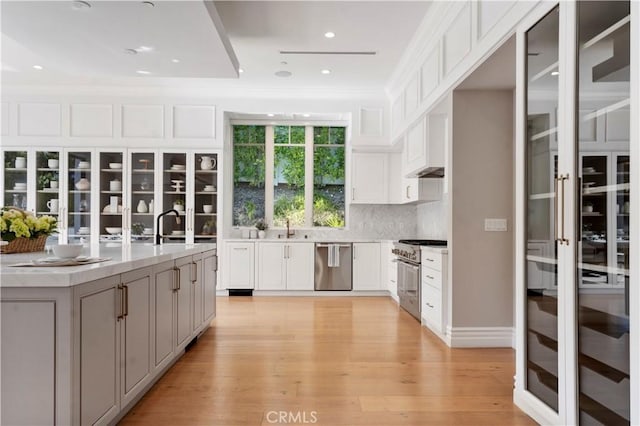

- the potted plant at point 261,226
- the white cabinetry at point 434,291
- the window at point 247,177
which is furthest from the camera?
the window at point 247,177

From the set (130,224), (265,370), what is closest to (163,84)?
(130,224)

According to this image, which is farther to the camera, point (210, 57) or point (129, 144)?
point (129, 144)

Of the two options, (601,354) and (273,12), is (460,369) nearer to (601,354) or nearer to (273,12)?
(601,354)

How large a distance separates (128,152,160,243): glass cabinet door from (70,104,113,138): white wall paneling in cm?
55

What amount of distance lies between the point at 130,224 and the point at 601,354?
19.3 feet

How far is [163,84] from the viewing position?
5941 millimetres

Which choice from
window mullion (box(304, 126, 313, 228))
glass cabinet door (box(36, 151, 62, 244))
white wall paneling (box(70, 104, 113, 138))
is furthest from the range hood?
glass cabinet door (box(36, 151, 62, 244))

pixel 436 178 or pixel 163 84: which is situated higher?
pixel 163 84

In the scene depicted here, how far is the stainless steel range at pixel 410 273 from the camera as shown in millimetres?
4496

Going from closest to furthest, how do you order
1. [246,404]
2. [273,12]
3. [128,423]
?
1. [128,423]
2. [246,404]
3. [273,12]

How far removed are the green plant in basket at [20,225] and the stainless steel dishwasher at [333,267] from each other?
3.74 metres

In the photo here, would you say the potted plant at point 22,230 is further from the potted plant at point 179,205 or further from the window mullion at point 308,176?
the window mullion at point 308,176

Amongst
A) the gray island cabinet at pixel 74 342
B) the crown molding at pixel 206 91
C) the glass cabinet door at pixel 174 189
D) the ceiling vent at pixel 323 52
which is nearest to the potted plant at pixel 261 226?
the glass cabinet door at pixel 174 189

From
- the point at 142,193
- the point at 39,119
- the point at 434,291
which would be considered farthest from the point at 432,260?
the point at 39,119
